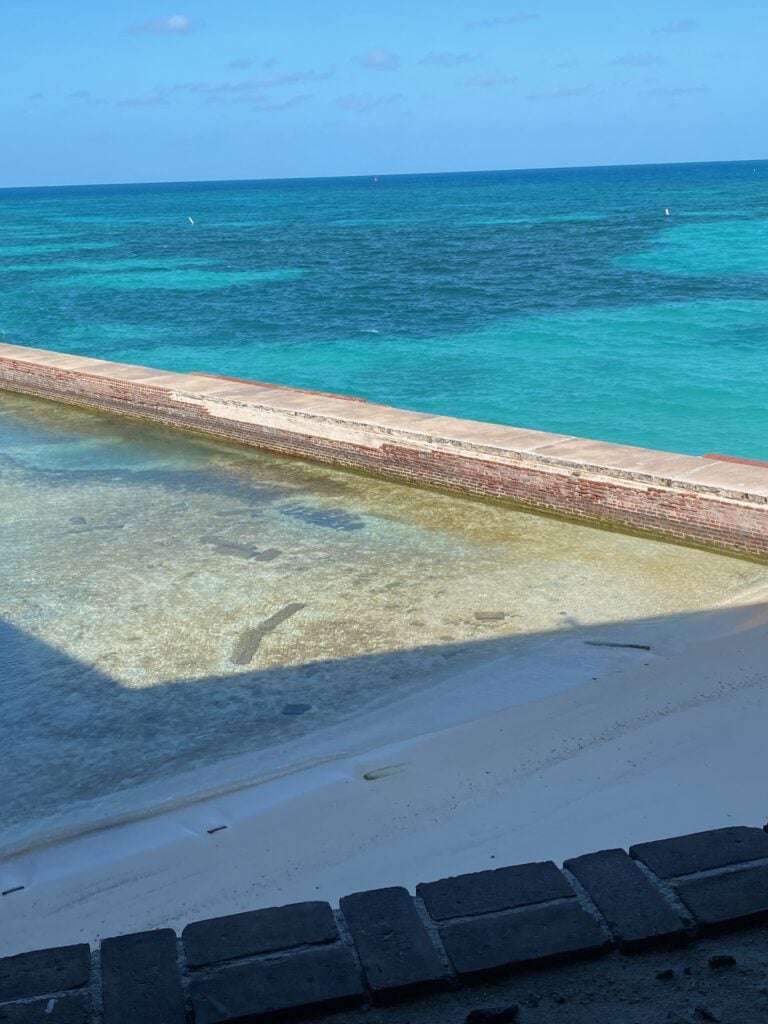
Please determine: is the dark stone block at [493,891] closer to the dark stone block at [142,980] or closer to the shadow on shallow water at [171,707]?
the dark stone block at [142,980]

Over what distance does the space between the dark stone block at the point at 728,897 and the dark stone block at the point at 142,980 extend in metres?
1.09

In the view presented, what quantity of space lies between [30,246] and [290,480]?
48753mm

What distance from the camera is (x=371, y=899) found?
2.45m

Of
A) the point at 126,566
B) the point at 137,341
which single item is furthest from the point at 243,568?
the point at 137,341

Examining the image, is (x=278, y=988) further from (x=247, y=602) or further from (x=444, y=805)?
(x=247, y=602)

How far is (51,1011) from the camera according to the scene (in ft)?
7.06

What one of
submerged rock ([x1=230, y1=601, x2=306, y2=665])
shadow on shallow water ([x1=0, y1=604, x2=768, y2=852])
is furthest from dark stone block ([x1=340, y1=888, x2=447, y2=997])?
submerged rock ([x1=230, y1=601, x2=306, y2=665])

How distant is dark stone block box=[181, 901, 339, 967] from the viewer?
7.59ft

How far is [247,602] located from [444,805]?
3.03m

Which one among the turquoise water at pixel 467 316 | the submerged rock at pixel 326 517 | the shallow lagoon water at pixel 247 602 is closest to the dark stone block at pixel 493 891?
the shallow lagoon water at pixel 247 602

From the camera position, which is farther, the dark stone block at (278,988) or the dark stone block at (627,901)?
the dark stone block at (627,901)

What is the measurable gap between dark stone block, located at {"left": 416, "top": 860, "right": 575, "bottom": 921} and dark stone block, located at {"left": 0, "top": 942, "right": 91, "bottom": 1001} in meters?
0.73

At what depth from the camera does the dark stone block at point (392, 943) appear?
2.22 m

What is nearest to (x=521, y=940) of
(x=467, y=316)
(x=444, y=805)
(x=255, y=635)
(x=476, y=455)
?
(x=444, y=805)
